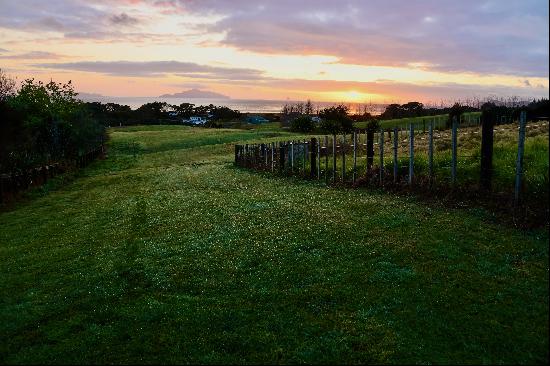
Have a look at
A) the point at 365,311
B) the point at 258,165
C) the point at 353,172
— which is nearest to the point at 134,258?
the point at 365,311

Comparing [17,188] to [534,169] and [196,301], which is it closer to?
[196,301]

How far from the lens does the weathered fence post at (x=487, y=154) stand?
1463 cm

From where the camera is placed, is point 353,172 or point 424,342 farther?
point 353,172

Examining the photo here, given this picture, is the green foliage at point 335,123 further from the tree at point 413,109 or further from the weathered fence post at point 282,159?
the weathered fence post at point 282,159

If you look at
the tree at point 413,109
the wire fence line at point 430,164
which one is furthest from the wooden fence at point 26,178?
the tree at point 413,109

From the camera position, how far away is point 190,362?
6879mm

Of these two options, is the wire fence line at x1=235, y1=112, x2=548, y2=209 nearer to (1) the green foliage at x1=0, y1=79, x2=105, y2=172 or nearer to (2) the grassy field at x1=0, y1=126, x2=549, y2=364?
(2) the grassy field at x1=0, y1=126, x2=549, y2=364

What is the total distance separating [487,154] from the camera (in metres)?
14.8

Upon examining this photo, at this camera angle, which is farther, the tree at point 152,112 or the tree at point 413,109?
the tree at point 152,112

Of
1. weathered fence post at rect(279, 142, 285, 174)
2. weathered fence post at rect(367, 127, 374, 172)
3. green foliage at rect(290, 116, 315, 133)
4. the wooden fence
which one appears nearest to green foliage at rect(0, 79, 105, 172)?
the wooden fence

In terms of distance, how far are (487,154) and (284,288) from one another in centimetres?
896

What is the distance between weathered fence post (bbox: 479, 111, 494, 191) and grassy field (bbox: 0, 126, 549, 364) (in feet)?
6.02

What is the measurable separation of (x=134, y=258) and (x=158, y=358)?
569cm

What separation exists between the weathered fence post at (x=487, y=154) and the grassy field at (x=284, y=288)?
1.83m
